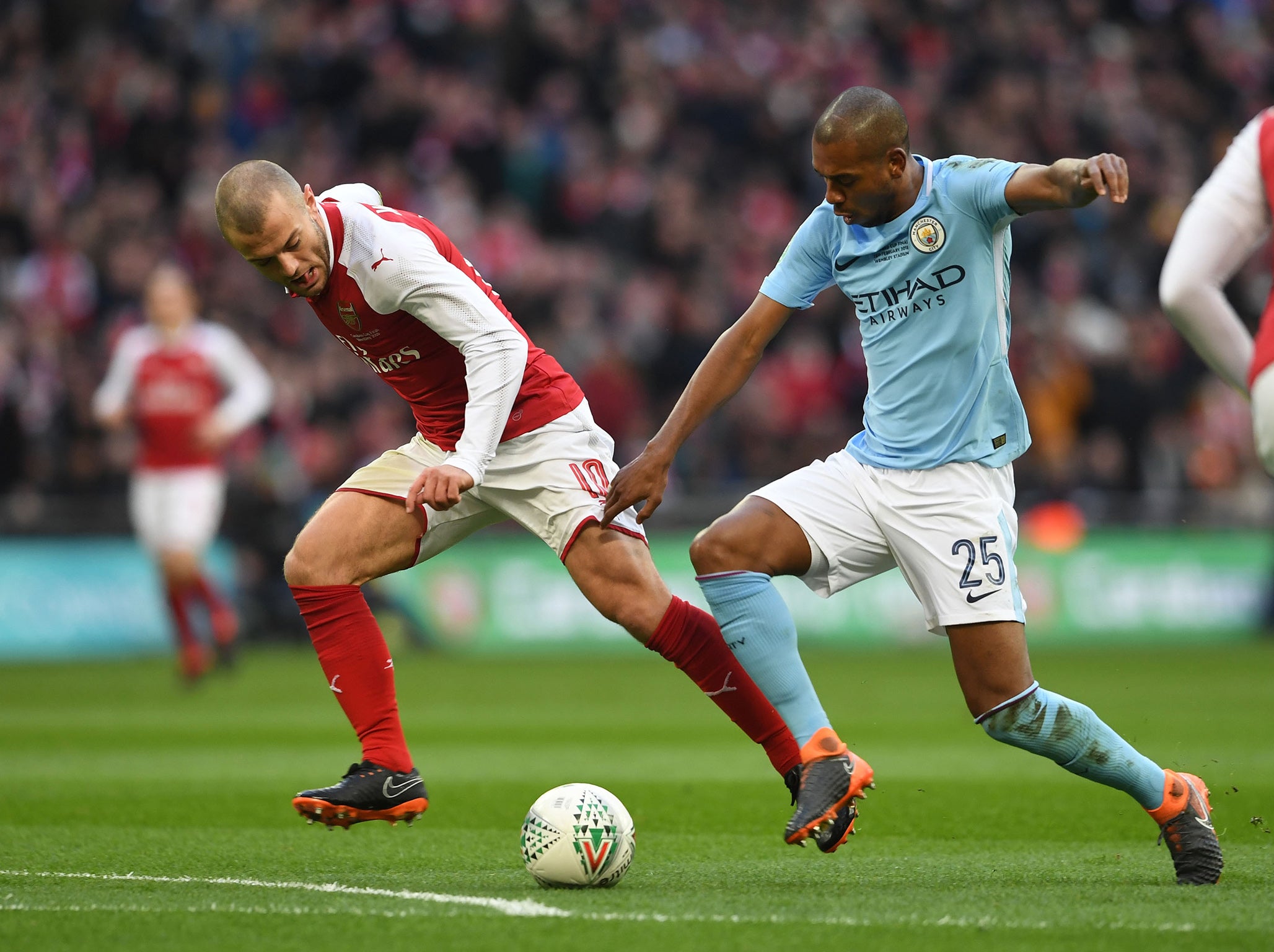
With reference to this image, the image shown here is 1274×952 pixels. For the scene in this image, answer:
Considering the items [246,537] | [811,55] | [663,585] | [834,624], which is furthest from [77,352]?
[663,585]

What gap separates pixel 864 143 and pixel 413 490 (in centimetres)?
172

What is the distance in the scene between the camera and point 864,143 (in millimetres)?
4941

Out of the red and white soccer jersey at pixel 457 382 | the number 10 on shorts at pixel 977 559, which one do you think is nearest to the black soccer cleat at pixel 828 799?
the number 10 on shorts at pixel 977 559

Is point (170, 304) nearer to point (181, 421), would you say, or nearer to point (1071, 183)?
point (181, 421)

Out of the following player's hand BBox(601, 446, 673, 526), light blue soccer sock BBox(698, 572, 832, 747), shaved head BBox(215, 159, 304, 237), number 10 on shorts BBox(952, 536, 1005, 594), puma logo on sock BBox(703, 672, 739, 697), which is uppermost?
shaved head BBox(215, 159, 304, 237)

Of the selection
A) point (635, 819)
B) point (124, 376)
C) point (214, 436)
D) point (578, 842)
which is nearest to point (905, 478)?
point (578, 842)

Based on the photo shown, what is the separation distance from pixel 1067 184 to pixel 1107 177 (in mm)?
176

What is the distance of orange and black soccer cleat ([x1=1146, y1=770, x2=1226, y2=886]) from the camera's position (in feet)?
16.4

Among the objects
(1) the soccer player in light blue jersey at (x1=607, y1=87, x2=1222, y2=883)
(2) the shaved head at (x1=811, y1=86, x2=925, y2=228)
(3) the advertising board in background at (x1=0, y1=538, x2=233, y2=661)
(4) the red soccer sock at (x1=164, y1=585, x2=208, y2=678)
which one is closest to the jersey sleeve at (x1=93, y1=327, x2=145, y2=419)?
(4) the red soccer sock at (x1=164, y1=585, x2=208, y2=678)

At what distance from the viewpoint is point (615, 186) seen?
61.3ft

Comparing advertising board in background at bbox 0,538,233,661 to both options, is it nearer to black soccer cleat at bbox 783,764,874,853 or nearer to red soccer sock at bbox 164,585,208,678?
red soccer sock at bbox 164,585,208,678

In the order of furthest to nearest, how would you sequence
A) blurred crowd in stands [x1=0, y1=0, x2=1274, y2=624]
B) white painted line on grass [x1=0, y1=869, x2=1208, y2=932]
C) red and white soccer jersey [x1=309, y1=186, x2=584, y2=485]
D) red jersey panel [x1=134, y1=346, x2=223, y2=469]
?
blurred crowd in stands [x1=0, y1=0, x2=1274, y2=624], red jersey panel [x1=134, y1=346, x2=223, y2=469], red and white soccer jersey [x1=309, y1=186, x2=584, y2=485], white painted line on grass [x1=0, y1=869, x2=1208, y2=932]

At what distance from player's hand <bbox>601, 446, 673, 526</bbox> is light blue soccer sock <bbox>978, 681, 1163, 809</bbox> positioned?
123cm

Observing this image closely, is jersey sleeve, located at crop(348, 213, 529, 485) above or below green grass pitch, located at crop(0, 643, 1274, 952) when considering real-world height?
above
